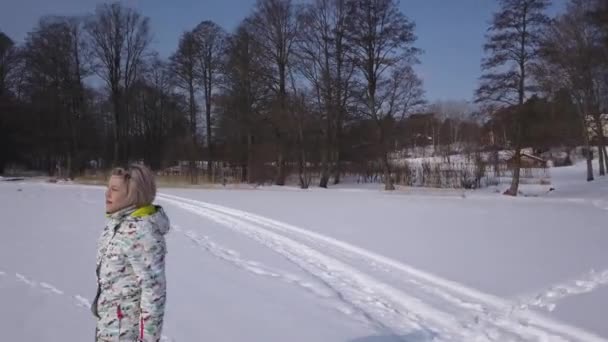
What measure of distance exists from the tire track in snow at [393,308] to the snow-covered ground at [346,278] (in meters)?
0.02

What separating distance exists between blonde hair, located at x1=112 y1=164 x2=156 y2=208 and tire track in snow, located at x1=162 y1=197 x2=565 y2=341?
2.95 meters

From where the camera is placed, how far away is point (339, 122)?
31.0 m

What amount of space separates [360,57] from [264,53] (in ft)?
24.6

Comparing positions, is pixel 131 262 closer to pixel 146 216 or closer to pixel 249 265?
pixel 146 216

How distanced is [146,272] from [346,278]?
164 inches

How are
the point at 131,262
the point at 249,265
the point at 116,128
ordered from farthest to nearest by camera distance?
1. the point at 116,128
2. the point at 249,265
3. the point at 131,262

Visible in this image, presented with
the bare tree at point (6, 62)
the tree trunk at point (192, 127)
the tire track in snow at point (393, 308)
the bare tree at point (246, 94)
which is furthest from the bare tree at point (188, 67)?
the tire track in snow at point (393, 308)

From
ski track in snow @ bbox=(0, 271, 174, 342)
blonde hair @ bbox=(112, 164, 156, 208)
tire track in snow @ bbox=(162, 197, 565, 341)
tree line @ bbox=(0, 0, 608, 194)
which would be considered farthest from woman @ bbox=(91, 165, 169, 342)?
tree line @ bbox=(0, 0, 608, 194)

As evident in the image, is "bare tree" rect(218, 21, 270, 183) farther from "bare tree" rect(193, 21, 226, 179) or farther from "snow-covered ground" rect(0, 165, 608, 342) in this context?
"snow-covered ground" rect(0, 165, 608, 342)

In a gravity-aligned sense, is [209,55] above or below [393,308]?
above

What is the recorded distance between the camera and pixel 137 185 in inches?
106

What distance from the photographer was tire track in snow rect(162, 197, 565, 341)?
14.3ft

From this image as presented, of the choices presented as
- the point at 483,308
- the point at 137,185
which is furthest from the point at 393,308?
the point at 137,185

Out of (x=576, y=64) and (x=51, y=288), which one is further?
(x=576, y=64)
